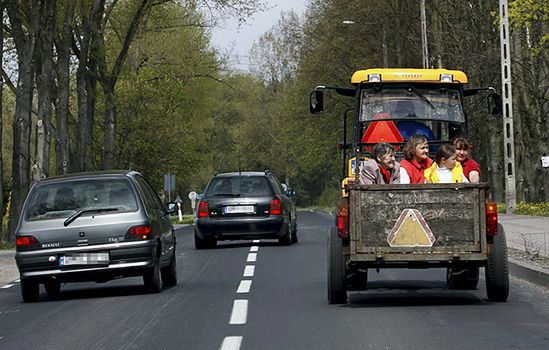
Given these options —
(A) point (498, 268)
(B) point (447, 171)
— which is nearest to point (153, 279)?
(B) point (447, 171)

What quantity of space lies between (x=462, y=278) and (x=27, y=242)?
5023 mm

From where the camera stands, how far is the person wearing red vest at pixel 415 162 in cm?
1422

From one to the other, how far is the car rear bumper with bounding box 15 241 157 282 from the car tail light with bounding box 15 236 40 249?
10 centimetres

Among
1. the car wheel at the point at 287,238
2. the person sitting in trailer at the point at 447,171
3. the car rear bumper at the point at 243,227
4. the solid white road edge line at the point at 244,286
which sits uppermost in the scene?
the person sitting in trailer at the point at 447,171

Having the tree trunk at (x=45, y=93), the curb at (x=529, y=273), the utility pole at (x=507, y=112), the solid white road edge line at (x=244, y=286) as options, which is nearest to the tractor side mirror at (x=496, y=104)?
the curb at (x=529, y=273)

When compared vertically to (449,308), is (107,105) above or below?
above

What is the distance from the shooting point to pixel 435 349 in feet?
33.5

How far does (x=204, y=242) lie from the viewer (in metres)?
27.9

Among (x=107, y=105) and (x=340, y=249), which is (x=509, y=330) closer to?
(x=340, y=249)

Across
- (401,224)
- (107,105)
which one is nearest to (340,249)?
(401,224)

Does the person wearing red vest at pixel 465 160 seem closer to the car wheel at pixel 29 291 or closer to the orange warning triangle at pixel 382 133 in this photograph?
the orange warning triangle at pixel 382 133

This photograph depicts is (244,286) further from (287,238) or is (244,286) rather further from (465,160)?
(287,238)

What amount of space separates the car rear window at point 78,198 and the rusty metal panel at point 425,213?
3.91 m

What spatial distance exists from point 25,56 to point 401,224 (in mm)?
23497
